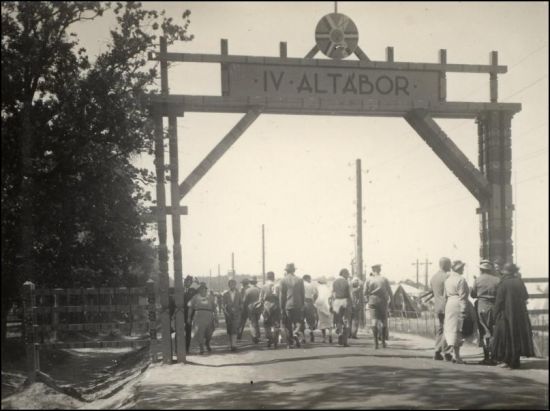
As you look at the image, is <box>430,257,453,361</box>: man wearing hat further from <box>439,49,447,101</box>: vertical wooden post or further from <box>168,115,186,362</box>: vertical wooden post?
<box>168,115,186,362</box>: vertical wooden post

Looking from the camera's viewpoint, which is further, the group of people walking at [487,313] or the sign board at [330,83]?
the sign board at [330,83]

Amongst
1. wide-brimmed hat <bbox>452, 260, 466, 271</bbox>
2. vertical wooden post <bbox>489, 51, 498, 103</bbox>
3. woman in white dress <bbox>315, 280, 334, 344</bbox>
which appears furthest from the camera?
woman in white dress <bbox>315, 280, 334, 344</bbox>

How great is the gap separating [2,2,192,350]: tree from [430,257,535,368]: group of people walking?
6990 millimetres

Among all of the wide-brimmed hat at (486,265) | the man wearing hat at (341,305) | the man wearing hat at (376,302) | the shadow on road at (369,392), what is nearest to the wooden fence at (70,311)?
the shadow on road at (369,392)

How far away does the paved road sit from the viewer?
7.61m

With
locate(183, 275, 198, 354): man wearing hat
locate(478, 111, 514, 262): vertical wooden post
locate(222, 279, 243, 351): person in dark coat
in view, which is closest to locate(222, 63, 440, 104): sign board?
locate(478, 111, 514, 262): vertical wooden post

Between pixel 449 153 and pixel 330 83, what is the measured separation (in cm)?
261

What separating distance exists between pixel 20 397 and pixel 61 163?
20.5ft

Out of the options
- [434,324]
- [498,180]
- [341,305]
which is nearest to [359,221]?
[434,324]

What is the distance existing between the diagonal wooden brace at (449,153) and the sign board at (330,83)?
0.34 meters

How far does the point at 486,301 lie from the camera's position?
11344 millimetres

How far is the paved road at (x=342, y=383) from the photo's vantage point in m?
7.61

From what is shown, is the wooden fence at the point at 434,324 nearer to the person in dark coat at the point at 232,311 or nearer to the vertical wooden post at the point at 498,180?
the vertical wooden post at the point at 498,180

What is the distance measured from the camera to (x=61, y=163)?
46.7ft
